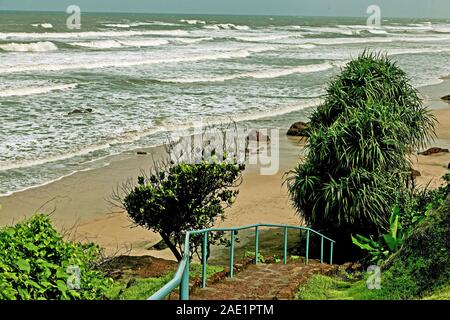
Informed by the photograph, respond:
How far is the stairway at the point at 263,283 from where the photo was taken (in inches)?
301

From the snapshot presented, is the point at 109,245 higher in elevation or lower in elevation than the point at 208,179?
lower

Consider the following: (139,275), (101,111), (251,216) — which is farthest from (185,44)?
(139,275)

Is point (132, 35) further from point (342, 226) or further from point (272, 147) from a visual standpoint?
point (342, 226)

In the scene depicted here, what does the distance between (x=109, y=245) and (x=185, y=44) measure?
59840 millimetres

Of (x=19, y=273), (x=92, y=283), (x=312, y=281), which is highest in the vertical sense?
(x=19, y=273)

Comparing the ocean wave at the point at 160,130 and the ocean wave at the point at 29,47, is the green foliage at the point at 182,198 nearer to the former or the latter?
the ocean wave at the point at 160,130

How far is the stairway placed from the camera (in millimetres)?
7645

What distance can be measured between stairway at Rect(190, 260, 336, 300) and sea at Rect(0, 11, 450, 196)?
7.49 metres

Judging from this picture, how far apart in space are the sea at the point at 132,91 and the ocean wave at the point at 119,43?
0.38 ft

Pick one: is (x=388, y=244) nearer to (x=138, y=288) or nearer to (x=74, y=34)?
(x=138, y=288)

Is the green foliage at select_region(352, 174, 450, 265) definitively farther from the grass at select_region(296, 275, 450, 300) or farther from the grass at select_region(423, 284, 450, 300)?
the grass at select_region(423, 284, 450, 300)

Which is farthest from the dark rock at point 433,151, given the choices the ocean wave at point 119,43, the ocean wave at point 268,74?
the ocean wave at point 119,43

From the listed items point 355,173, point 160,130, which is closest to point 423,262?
point 355,173

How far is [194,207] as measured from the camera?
431 inches
